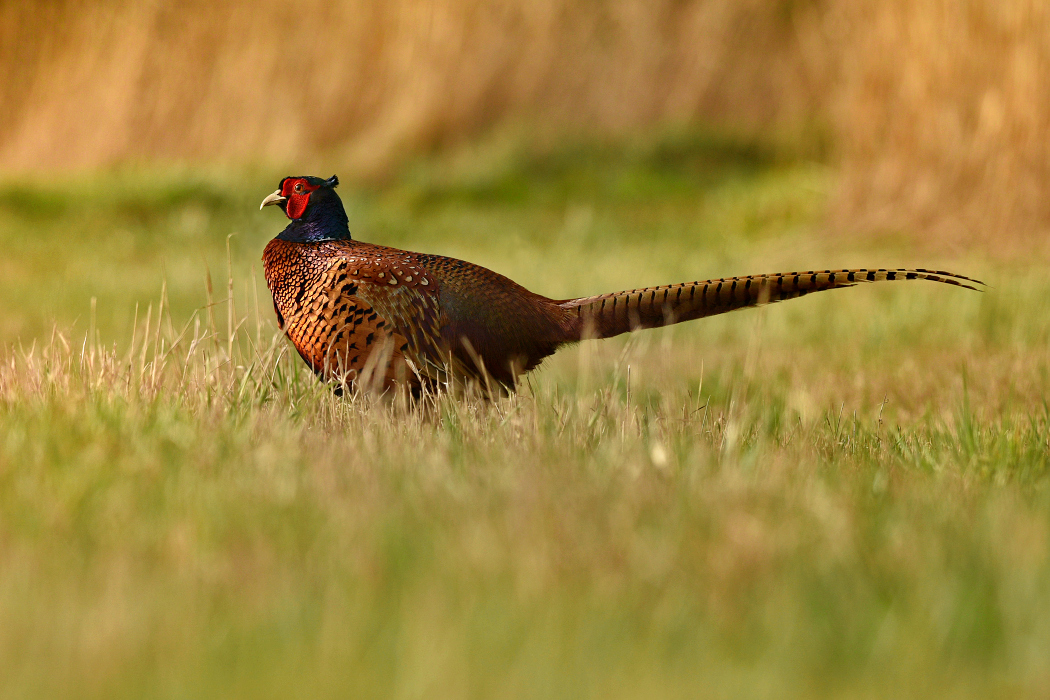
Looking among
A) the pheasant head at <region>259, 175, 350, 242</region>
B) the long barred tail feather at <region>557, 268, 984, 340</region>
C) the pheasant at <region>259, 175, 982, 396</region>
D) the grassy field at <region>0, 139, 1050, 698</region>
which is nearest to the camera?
the grassy field at <region>0, 139, 1050, 698</region>

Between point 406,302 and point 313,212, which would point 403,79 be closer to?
point 313,212

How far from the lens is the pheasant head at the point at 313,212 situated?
3836 millimetres

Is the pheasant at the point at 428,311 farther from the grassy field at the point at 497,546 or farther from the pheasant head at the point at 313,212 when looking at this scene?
the grassy field at the point at 497,546

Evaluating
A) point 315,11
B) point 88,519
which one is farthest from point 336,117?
point 88,519

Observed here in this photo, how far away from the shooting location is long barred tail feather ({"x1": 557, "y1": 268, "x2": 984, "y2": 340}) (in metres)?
3.15

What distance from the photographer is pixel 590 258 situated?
861 centimetres

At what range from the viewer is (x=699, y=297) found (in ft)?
11.0

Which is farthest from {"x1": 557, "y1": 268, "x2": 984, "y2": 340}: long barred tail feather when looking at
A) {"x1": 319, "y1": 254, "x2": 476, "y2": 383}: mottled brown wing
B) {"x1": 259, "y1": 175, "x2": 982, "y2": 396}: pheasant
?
{"x1": 319, "y1": 254, "x2": 476, "y2": 383}: mottled brown wing

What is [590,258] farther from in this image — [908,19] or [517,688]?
[517,688]

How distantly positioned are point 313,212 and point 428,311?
0.60 metres

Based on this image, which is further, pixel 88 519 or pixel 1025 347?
pixel 1025 347

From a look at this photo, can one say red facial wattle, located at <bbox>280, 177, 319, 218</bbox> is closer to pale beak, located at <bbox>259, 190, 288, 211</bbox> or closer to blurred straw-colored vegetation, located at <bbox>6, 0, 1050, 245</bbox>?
pale beak, located at <bbox>259, 190, 288, 211</bbox>

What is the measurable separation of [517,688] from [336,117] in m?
10.6

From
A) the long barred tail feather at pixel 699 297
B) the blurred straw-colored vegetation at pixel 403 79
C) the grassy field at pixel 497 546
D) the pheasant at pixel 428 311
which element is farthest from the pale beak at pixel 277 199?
the blurred straw-colored vegetation at pixel 403 79
